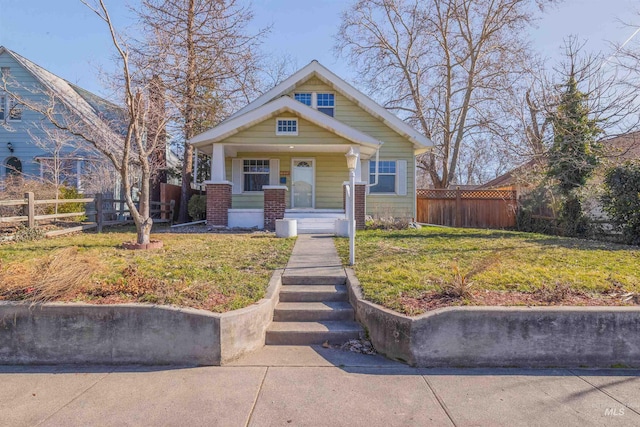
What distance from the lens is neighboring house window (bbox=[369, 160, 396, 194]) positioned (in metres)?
15.2

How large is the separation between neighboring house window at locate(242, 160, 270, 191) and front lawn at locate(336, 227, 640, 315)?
21.8ft

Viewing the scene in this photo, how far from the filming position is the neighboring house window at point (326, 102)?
15047 millimetres

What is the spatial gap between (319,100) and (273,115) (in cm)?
341

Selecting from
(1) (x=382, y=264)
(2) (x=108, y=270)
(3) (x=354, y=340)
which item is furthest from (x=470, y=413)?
(2) (x=108, y=270)

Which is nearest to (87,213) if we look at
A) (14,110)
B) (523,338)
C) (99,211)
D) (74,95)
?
(99,211)

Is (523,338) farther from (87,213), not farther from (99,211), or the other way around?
(87,213)

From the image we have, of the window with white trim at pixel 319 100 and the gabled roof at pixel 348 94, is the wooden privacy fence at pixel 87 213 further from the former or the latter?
the window with white trim at pixel 319 100

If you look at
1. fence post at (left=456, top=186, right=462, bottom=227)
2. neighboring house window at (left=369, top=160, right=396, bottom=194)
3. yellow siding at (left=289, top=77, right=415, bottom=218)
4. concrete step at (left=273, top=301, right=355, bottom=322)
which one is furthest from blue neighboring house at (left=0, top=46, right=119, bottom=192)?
fence post at (left=456, top=186, right=462, bottom=227)

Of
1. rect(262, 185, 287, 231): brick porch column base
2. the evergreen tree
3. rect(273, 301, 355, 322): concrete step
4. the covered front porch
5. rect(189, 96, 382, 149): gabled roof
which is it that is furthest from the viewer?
the covered front porch

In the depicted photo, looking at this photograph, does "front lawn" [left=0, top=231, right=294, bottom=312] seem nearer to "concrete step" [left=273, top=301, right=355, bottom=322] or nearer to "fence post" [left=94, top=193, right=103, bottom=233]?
"concrete step" [left=273, top=301, right=355, bottom=322]

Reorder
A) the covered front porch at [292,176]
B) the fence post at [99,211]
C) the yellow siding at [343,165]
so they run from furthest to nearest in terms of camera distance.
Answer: the yellow siding at [343,165] → the covered front porch at [292,176] → the fence post at [99,211]

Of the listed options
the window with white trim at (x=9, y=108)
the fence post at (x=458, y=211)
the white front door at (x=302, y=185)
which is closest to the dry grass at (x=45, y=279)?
the white front door at (x=302, y=185)

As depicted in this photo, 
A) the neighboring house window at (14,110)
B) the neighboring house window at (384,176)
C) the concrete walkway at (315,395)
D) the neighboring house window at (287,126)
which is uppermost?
the neighboring house window at (14,110)

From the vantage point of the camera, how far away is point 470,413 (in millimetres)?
3168
